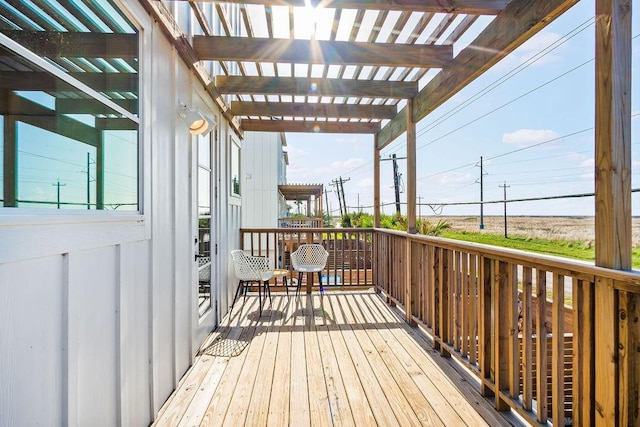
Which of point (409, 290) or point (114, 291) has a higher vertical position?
point (114, 291)

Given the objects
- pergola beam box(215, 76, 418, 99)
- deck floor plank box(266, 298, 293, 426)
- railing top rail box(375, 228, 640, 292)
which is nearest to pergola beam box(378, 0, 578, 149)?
pergola beam box(215, 76, 418, 99)

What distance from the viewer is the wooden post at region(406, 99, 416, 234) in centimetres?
359

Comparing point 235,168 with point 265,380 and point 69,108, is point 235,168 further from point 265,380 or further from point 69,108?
point 69,108

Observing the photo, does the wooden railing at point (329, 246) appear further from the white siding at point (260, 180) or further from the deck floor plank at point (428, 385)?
the white siding at point (260, 180)

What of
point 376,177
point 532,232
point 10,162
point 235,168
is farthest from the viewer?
point 532,232

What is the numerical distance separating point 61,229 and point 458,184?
2571cm

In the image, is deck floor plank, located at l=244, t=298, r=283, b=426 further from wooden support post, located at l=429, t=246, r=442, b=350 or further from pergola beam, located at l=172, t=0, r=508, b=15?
pergola beam, located at l=172, t=0, r=508, b=15

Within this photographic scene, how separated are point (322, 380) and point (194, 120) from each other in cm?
213

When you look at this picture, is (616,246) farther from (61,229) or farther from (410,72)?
(410,72)

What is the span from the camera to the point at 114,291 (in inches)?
59.6

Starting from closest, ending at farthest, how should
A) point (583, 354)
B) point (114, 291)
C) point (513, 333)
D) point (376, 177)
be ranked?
1. point (583, 354)
2. point (114, 291)
3. point (513, 333)
4. point (376, 177)

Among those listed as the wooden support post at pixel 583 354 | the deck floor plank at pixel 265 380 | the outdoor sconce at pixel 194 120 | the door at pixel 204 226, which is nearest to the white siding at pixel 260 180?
the door at pixel 204 226

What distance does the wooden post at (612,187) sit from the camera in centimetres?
126

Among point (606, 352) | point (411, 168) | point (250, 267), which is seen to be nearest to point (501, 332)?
point (606, 352)
